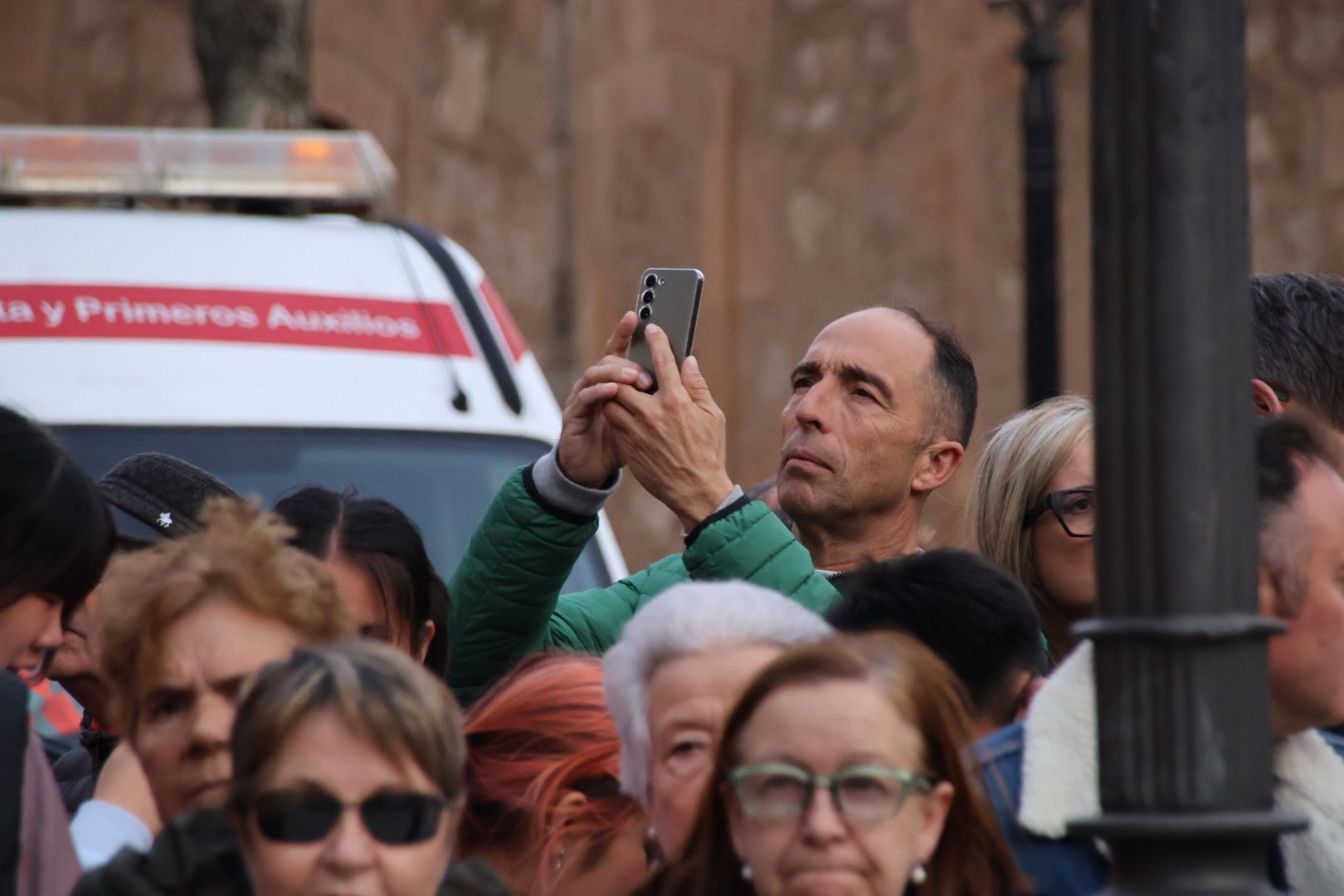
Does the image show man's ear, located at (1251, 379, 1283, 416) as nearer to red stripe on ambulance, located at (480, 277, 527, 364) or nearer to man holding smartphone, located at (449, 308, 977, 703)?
man holding smartphone, located at (449, 308, 977, 703)

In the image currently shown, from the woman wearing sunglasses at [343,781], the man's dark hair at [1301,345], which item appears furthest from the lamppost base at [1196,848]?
the man's dark hair at [1301,345]

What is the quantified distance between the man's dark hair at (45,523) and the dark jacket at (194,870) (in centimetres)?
56

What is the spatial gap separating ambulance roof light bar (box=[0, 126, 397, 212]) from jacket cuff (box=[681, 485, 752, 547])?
124 inches

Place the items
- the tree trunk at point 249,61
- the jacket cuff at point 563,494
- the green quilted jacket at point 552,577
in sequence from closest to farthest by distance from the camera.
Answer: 1. the green quilted jacket at point 552,577
2. the jacket cuff at point 563,494
3. the tree trunk at point 249,61

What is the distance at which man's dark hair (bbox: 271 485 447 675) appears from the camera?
142 inches

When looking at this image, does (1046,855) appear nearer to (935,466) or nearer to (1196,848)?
(1196,848)

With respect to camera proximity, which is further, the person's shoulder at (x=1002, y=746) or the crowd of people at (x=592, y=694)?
the person's shoulder at (x=1002, y=746)

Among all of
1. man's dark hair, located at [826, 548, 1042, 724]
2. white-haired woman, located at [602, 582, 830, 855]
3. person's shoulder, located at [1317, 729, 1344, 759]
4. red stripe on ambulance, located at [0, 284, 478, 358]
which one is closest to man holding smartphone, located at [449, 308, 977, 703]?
man's dark hair, located at [826, 548, 1042, 724]

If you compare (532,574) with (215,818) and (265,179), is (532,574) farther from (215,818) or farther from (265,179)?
(265,179)

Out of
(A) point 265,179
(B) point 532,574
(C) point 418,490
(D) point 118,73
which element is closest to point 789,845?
(B) point 532,574

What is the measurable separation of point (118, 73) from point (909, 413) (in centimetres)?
802

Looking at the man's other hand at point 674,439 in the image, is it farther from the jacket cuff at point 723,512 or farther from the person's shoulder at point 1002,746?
the person's shoulder at point 1002,746

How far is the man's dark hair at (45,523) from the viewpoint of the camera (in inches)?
113

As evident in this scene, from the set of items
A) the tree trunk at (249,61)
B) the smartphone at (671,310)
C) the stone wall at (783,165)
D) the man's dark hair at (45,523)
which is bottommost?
the stone wall at (783,165)
